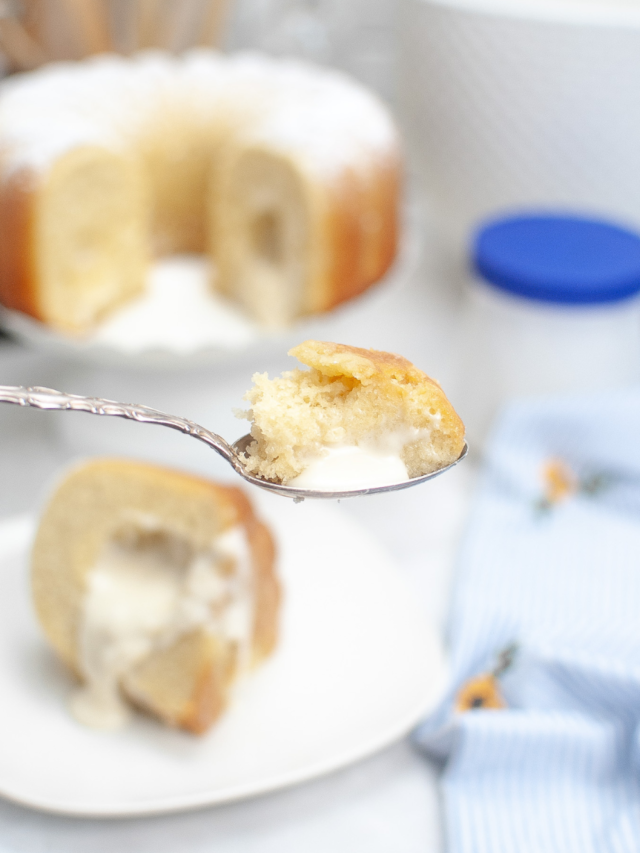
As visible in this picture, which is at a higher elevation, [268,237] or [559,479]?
[268,237]

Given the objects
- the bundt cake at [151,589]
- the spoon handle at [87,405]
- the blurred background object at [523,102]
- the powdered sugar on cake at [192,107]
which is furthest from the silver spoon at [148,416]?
the blurred background object at [523,102]

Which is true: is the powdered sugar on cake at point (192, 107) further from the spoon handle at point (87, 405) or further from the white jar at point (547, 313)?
the spoon handle at point (87, 405)

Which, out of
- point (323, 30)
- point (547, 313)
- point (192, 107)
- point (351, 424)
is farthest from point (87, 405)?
point (323, 30)

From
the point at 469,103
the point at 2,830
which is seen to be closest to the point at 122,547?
the point at 2,830

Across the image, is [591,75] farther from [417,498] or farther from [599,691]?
[599,691]

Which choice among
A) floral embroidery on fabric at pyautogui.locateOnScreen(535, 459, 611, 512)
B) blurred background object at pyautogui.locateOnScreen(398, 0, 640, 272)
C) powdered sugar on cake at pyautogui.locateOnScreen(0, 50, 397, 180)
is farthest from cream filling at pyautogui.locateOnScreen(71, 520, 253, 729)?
blurred background object at pyautogui.locateOnScreen(398, 0, 640, 272)

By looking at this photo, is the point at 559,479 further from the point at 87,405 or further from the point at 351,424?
the point at 87,405

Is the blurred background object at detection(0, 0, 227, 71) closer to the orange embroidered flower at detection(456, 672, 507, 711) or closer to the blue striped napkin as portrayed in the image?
the blue striped napkin

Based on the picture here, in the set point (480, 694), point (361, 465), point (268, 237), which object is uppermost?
point (361, 465)
